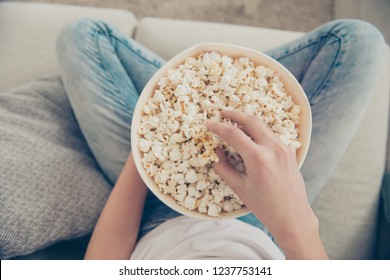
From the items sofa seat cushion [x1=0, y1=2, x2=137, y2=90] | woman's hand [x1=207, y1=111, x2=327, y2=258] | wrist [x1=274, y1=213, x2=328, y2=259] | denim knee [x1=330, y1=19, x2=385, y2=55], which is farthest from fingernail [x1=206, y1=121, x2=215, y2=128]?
sofa seat cushion [x1=0, y1=2, x2=137, y2=90]

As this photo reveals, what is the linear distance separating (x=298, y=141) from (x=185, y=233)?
327 mm

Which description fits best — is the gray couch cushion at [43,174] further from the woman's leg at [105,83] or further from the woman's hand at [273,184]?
the woman's hand at [273,184]

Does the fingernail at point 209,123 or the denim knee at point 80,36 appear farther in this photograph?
the denim knee at point 80,36

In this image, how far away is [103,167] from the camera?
37.7 inches

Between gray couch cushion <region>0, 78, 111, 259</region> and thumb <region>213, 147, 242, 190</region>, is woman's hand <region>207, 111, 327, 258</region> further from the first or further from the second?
gray couch cushion <region>0, 78, 111, 259</region>

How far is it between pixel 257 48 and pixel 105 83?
1.52ft

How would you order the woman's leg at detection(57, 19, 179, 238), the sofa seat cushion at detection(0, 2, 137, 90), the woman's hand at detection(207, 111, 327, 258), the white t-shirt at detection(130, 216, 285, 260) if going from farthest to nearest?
the sofa seat cushion at detection(0, 2, 137, 90)
the woman's leg at detection(57, 19, 179, 238)
the white t-shirt at detection(130, 216, 285, 260)
the woman's hand at detection(207, 111, 327, 258)

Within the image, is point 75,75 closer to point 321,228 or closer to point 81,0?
point 321,228

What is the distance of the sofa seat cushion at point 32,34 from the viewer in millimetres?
1091

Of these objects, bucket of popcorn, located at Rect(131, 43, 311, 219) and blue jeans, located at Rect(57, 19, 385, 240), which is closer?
bucket of popcorn, located at Rect(131, 43, 311, 219)

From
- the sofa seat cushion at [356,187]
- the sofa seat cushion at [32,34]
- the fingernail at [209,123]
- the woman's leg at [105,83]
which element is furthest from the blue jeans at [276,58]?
the fingernail at [209,123]

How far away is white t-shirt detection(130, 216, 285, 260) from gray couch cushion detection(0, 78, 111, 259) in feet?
0.62

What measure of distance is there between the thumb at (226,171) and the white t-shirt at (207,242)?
0.23 m

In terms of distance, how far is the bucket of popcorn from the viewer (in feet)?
1.98
